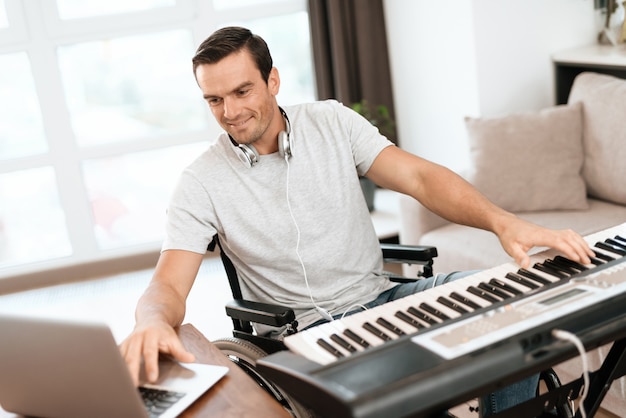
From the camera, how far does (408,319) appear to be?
4.75 ft

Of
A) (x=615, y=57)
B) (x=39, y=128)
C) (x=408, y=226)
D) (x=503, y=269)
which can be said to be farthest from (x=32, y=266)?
(x=503, y=269)

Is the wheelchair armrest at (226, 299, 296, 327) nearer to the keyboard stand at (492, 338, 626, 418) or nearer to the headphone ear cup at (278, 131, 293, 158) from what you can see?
the headphone ear cup at (278, 131, 293, 158)

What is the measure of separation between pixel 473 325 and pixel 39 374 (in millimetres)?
744

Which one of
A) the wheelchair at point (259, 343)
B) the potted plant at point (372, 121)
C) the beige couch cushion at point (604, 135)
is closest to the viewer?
the wheelchair at point (259, 343)

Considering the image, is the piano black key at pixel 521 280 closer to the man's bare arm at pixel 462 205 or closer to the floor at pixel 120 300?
the man's bare arm at pixel 462 205

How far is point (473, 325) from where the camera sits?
136 cm

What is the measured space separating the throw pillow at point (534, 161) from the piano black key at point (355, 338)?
1861mm

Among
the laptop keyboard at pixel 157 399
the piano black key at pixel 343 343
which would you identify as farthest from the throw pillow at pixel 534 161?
the laptop keyboard at pixel 157 399

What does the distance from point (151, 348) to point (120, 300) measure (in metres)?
2.72

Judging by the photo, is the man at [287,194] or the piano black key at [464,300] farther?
the man at [287,194]

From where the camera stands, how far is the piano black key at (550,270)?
155cm

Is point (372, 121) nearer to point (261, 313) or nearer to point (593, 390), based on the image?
point (261, 313)

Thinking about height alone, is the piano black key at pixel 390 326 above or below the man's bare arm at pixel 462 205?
below

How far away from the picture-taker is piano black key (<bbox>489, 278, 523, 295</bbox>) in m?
1.50
